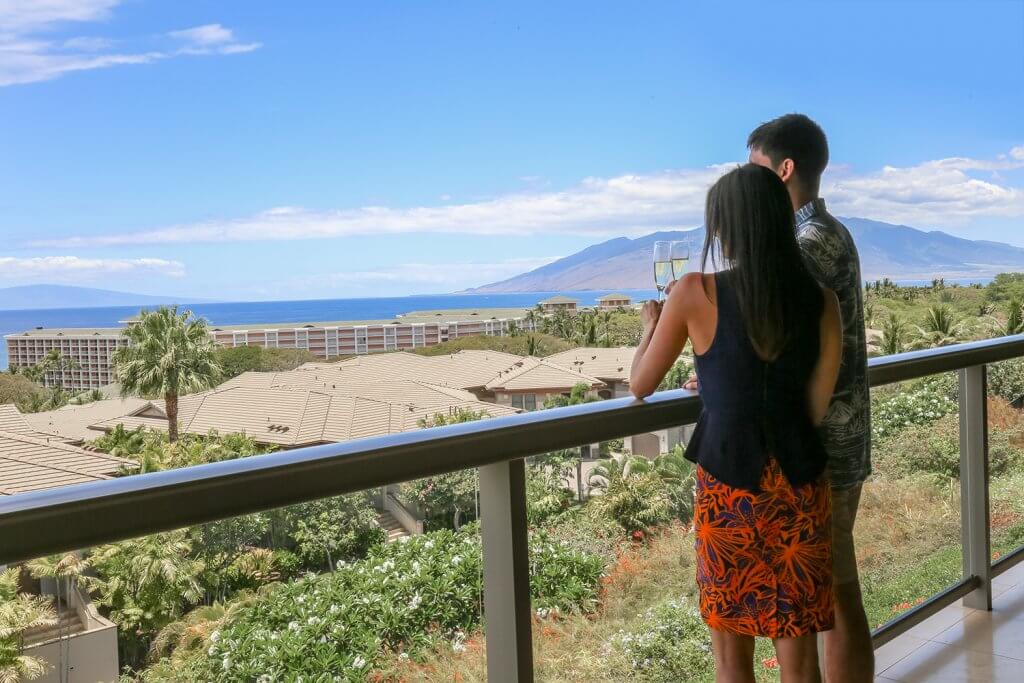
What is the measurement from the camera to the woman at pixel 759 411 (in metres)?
1.41

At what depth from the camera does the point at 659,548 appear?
1648 millimetres

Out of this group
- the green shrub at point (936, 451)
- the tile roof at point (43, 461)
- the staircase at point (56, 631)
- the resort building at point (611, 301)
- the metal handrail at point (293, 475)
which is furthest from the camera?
the resort building at point (611, 301)

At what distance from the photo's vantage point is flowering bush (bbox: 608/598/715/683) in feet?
5.16

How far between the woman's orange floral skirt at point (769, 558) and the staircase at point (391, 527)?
1.67 ft

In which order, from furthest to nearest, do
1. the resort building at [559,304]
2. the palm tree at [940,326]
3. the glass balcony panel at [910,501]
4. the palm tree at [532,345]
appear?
1. the resort building at [559,304]
2. the palm tree at [532,345]
3. the palm tree at [940,326]
4. the glass balcony panel at [910,501]

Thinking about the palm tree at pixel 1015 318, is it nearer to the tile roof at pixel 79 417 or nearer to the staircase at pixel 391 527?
the tile roof at pixel 79 417

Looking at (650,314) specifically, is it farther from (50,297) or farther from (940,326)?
(50,297)

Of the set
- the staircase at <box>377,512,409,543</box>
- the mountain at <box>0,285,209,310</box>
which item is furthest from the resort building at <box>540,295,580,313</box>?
the staircase at <box>377,512,409,543</box>

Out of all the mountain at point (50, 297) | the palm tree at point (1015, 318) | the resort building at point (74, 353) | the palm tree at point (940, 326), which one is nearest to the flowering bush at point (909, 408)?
the palm tree at point (1015, 318)

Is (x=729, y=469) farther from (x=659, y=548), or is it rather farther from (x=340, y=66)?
(x=340, y=66)

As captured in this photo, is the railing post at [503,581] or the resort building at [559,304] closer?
the railing post at [503,581]

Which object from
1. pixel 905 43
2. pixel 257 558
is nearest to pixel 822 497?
pixel 257 558

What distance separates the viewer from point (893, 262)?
37.8 metres

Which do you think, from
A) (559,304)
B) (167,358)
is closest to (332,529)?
(167,358)
